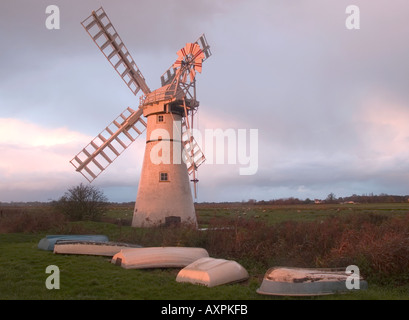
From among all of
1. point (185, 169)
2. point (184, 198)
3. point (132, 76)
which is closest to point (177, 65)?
point (132, 76)

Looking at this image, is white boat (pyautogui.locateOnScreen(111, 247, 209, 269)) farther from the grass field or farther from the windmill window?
the windmill window

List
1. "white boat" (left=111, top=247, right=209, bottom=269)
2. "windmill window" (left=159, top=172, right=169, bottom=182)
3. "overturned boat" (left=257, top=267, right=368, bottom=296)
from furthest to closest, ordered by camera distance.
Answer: "windmill window" (left=159, top=172, right=169, bottom=182)
"white boat" (left=111, top=247, right=209, bottom=269)
"overturned boat" (left=257, top=267, right=368, bottom=296)

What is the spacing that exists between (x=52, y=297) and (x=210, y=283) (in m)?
3.66

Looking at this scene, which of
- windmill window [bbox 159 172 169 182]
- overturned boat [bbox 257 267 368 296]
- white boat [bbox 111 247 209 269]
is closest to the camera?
overturned boat [bbox 257 267 368 296]

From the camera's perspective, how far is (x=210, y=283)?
30.7 ft

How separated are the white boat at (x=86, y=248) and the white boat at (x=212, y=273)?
5.22m

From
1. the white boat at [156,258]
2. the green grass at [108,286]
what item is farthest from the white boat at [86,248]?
the white boat at [156,258]

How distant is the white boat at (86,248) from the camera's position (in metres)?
14.3

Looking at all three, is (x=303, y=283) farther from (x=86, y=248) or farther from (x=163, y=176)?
(x=163, y=176)

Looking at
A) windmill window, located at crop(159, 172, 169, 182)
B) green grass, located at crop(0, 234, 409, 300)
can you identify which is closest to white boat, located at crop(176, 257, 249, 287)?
green grass, located at crop(0, 234, 409, 300)

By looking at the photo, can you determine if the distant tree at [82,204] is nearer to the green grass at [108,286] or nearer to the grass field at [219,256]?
the grass field at [219,256]

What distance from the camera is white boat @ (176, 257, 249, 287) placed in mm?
9523

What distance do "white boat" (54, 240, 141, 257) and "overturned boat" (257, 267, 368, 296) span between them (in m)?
7.61
